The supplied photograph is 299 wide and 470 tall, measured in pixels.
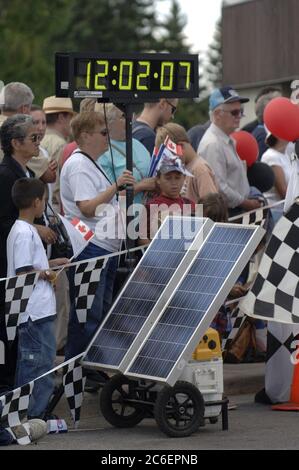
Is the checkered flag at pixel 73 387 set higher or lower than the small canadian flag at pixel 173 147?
lower

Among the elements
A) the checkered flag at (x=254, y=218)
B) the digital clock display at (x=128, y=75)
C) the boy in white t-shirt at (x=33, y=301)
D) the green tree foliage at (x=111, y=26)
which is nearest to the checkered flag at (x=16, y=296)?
the boy in white t-shirt at (x=33, y=301)

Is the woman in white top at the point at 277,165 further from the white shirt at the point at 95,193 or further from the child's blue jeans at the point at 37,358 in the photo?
the child's blue jeans at the point at 37,358

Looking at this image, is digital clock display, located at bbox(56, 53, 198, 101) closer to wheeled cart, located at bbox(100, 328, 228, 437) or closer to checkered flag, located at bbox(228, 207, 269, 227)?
checkered flag, located at bbox(228, 207, 269, 227)

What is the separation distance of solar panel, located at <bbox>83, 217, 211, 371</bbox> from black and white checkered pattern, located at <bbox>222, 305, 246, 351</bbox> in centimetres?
107

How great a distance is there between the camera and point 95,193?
10.2 m

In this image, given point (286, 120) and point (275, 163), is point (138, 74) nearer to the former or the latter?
point (286, 120)

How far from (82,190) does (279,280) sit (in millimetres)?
1598

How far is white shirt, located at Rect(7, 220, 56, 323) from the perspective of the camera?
9.10 metres

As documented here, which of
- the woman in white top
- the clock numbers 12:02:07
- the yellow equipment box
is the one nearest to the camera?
the yellow equipment box

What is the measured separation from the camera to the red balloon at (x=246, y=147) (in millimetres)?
12891

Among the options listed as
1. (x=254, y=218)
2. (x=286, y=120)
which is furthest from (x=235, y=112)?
(x=254, y=218)

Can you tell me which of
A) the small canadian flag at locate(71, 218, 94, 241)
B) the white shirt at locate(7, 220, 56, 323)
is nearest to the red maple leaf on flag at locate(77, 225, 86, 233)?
the small canadian flag at locate(71, 218, 94, 241)
